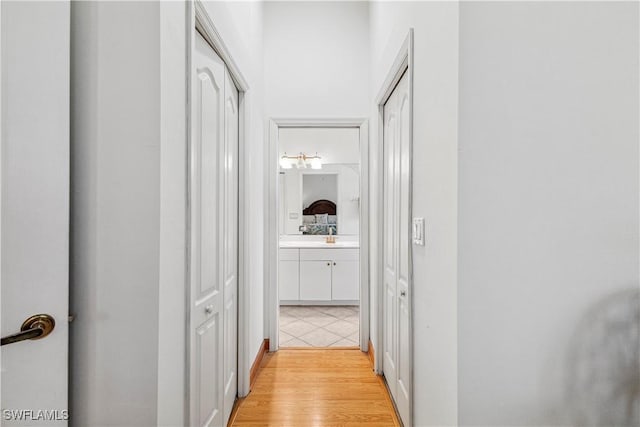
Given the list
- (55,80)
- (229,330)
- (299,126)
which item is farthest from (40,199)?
(299,126)

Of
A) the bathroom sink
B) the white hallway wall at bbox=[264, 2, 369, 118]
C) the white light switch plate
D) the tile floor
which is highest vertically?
the white hallway wall at bbox=[264, 2, 369, 118]

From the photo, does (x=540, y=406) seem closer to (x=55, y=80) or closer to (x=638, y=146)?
(x=638, y=146)

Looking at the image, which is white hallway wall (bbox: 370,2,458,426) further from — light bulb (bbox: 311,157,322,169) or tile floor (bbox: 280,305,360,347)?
light bulb (bbox: 311,157,322,169)

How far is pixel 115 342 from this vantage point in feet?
3.05

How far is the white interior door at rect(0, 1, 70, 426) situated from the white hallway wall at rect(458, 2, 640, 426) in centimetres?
114

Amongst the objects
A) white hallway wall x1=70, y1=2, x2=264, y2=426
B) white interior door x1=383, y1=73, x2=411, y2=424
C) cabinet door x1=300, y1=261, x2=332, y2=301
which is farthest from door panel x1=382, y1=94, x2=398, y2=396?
cabinet door x1=300, y1=261, x2=332, y2=301

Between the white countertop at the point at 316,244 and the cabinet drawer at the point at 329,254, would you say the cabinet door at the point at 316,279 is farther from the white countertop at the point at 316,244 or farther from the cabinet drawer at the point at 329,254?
the white countertop at the point at 316,244

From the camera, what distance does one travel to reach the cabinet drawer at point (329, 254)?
13.4ft

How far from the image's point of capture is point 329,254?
409 centimetres

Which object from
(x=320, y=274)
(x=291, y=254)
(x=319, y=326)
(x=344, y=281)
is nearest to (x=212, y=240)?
(x=319, y=326)

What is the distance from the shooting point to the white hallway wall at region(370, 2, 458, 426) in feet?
3.46

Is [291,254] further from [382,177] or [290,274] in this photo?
[382,177]

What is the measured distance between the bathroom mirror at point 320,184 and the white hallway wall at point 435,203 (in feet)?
9.89

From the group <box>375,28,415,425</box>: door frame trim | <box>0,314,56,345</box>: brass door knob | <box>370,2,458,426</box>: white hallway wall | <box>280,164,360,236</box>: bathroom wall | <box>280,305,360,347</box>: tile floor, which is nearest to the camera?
<box>0,314,56,345</box>: brass door knob
